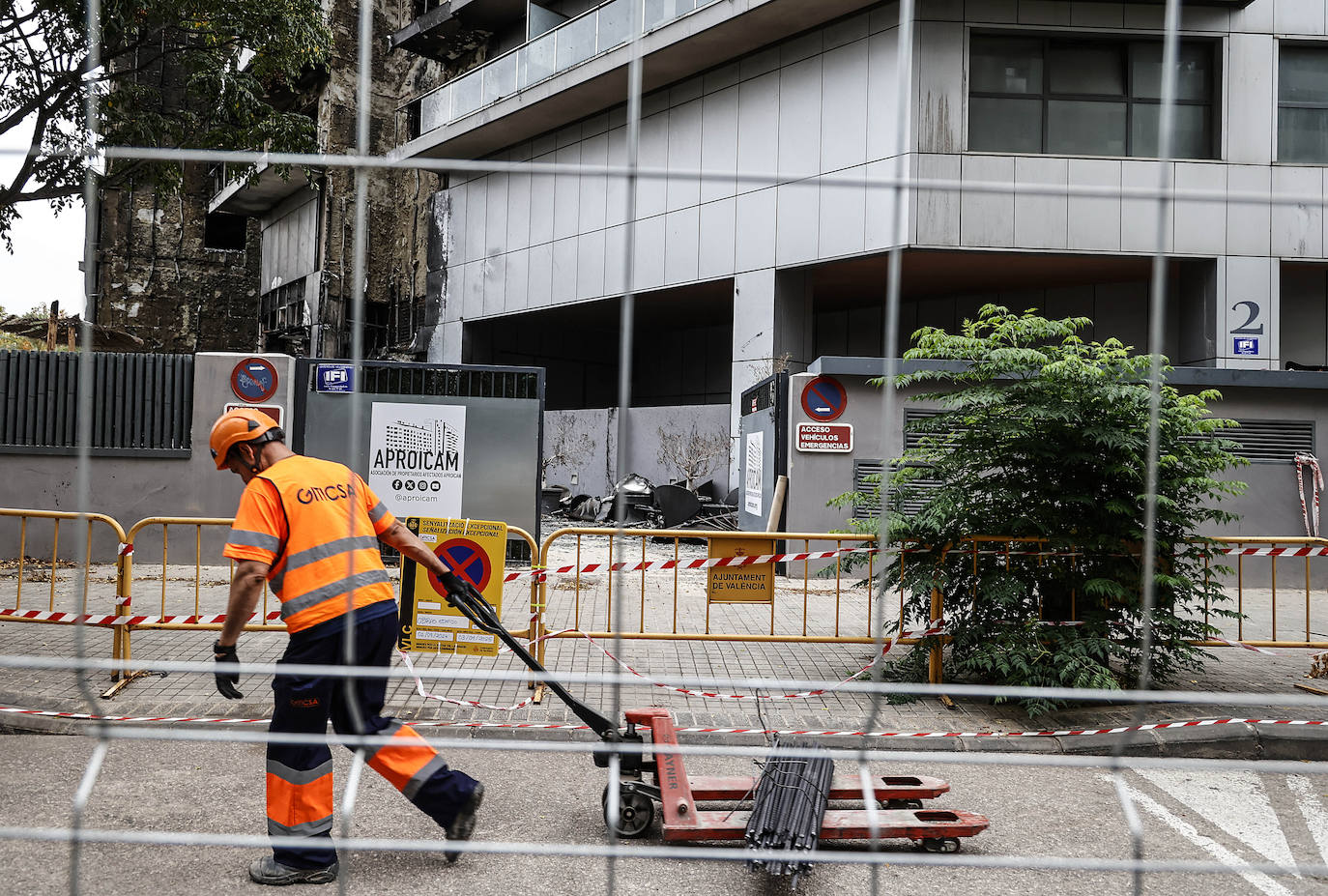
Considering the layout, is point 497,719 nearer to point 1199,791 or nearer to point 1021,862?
point 1199,791

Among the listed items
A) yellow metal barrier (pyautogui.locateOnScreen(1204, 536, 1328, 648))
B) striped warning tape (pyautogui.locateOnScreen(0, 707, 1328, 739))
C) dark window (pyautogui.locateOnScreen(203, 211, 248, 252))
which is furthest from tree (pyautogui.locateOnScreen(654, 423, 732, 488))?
dark window (pyautogui.locateOnScreen(203, 211, 248, 252))

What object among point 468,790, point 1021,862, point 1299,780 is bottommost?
point 1299,780

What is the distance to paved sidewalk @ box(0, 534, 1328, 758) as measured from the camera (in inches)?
219

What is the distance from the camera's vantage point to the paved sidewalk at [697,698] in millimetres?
5562

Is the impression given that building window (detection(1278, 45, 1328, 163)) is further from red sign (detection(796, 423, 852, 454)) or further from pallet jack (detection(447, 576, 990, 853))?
pallet jack (detection(447, 576, 990, 853))

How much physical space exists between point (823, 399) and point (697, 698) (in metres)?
6.88

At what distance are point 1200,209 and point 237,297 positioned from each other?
99.5 feet

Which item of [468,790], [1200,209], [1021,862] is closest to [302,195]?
[1200,209]

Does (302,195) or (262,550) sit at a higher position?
(302,195)

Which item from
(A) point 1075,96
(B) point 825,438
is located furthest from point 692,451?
(A) point 1075,96

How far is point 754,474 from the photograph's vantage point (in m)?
14.9

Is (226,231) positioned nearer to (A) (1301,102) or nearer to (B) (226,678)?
(A) (1301,102)

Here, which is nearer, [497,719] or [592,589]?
[497,719]

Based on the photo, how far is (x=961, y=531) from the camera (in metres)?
6.40
